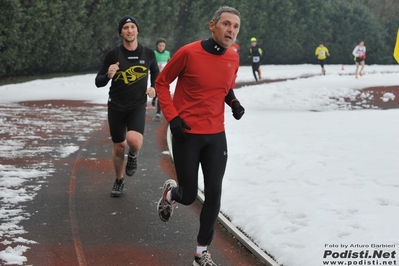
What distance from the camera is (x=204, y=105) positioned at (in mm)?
5703

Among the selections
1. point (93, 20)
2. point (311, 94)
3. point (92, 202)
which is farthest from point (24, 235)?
point (93, 20)

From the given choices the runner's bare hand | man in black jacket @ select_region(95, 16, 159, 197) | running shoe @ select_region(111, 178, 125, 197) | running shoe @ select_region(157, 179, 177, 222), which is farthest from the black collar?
running shoe @ select_region(111, 178, 125, 197)

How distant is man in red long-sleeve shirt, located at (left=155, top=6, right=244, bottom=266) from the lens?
564 cm

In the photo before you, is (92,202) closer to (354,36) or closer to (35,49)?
(35,49)

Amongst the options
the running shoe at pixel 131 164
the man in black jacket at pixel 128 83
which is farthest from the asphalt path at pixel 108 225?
the man in black jacket at pixel 128 83

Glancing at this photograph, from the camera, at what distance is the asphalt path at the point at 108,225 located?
6.27 meters

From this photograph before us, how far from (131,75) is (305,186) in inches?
101

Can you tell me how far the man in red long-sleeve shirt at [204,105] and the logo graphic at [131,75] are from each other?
2.42 metres

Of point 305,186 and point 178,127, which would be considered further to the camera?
point 305,186

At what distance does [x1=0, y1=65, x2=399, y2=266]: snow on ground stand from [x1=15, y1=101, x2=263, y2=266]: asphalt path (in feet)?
0.71

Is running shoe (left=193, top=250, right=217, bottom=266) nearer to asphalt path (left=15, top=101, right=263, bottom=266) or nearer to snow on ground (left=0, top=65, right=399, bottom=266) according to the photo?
asphalt path (left=15, top=101, right=263, bottom=266)


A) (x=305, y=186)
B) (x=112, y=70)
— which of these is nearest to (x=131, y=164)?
(x=112, y=70)

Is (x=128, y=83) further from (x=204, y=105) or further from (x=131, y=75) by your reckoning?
(x=204, y=105)

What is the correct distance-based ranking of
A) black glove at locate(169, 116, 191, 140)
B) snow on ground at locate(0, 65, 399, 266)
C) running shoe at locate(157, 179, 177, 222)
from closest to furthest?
black glove at locate(169, 116, 191, 140) → snow on ground at locate(0, 65, 399, 266) → running shoe at locate(157, 179, 177, 222)
